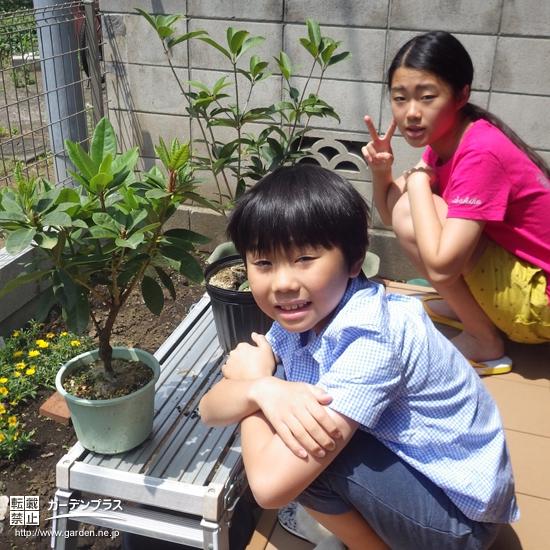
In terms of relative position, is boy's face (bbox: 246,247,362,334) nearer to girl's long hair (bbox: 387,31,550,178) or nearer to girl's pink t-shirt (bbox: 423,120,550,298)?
girl's pink t-shirt (bbox: 423,120,550,298)

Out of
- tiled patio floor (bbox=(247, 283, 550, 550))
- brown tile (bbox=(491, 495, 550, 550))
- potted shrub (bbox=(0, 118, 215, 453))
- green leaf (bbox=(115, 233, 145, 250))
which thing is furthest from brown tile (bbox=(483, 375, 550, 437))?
green leaf (bbox=(115, 233, 145, 250))

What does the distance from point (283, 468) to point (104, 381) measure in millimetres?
827

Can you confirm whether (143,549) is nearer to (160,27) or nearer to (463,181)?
(463,181)

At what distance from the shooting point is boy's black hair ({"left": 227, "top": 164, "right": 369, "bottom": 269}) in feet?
4.08

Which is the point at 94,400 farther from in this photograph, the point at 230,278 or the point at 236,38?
the point at 236,38

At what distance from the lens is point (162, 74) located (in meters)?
3.32

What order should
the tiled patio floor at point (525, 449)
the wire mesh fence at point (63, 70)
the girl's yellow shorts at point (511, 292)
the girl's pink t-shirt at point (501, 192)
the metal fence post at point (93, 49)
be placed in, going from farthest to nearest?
the metal fence post at point (93, 49) → the wire mesh fence at point (63, 70) → the girl's yellow shorts at point (511, 292) → the girl's pink t-shirt at point (501, 192) → the tiled patio floor at point (525, 449)

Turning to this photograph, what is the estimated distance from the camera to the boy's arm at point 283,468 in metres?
1.17

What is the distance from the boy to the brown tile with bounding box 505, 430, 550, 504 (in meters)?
0.45

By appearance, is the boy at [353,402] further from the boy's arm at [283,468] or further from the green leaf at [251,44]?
the green leaf at [251,44]

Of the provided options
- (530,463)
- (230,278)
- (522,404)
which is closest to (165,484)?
(230,278)

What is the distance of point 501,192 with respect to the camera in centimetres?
196

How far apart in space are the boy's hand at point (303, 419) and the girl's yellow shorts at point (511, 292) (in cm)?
116

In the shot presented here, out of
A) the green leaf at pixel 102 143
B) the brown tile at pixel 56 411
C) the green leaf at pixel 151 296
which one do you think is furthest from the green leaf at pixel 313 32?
the brown tile at pixel 56 411
